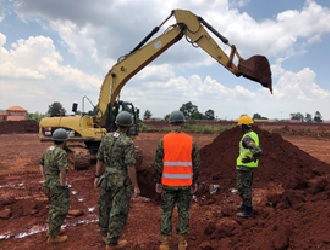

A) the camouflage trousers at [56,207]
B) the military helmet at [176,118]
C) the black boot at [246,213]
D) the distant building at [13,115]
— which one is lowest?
the black boot at [246,213]

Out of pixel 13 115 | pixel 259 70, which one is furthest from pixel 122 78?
pixel 13 115

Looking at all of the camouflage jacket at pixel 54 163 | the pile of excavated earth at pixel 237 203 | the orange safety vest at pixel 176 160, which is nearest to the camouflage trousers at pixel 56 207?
the camouflage jacket at pixel 54 163

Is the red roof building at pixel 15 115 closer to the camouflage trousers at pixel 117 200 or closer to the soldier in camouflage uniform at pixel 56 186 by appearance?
the soldier in camouflage uniform at pixel 56 186

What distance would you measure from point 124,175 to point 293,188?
4979 millimetres

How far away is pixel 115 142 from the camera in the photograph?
16.9 ft

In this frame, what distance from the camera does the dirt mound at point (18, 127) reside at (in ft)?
124

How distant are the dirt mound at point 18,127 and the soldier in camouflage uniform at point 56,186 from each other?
34705 mm

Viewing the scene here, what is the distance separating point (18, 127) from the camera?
38.5 m

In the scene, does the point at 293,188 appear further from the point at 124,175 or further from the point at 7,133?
the point at 7,133

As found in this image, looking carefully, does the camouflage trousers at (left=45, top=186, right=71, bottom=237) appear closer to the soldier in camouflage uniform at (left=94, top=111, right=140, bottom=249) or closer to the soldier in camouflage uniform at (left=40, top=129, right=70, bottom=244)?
the soldier in camouflage uniform at (left=40, top=129, right=70, bottom=244)

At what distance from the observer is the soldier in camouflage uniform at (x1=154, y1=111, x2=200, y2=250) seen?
507 centimetres

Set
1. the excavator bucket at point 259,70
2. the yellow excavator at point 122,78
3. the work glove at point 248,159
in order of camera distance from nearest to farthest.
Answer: the work glove at point 248,159
the excavator bucket at point 259,70
the yellow excavator at point 122,78

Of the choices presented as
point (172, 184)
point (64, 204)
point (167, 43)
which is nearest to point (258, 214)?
point (172, 184)

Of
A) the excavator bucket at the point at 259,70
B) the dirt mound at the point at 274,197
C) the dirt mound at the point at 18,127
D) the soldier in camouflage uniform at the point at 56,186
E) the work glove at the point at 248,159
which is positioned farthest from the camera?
the dirt mound at the point at 18,127
